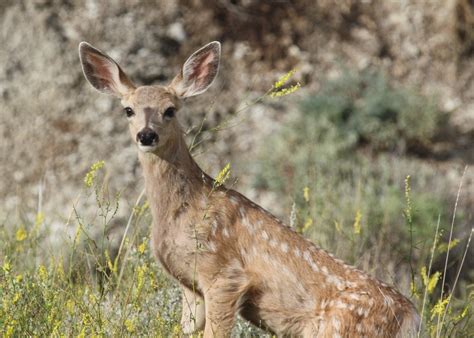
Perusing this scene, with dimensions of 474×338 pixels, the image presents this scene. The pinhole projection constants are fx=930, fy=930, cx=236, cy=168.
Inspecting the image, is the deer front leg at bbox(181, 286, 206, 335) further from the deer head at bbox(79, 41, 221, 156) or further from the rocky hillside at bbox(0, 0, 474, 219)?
the rocky hillside at bbox(0, 0, 474, 219)

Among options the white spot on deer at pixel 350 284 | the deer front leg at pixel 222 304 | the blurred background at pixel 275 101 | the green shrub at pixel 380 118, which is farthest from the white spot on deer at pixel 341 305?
the green shrub at pixel 380 118

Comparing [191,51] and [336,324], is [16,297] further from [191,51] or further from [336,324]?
[191,51]

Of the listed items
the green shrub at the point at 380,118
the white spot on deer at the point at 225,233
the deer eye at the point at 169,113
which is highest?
the deer eye at the point at 169,113

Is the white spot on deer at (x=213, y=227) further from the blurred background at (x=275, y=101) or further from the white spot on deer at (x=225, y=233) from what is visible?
the blurred background at (x=275, y=101)

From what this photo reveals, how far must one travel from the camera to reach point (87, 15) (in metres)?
11.5

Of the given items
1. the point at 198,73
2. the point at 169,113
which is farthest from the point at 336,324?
the point at 198,73

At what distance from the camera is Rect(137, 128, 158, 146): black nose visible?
18.5ft

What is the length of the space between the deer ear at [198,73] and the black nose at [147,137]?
2.41 ft

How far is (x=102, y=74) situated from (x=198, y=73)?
0.66 metres

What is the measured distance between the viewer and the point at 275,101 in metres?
11.7

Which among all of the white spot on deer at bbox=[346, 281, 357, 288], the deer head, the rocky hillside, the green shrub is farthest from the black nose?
the green shrub

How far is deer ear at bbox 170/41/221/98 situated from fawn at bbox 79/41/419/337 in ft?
1.29

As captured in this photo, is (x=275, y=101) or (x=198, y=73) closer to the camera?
(x=198, y=73)

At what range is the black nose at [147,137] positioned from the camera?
5625mm
